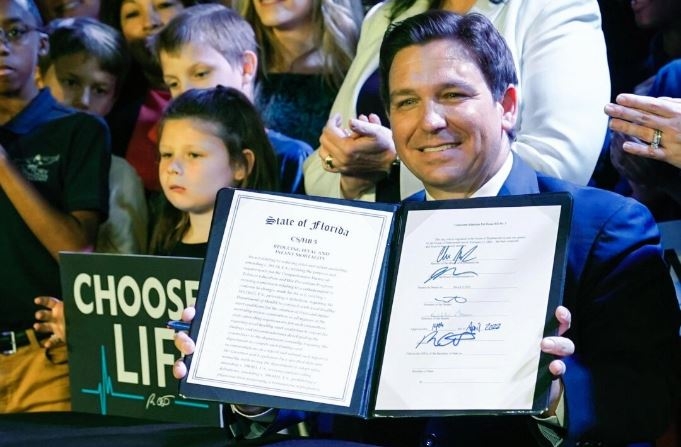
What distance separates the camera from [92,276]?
2.34 meters

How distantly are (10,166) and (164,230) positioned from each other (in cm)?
39

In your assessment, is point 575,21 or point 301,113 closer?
point 575,21

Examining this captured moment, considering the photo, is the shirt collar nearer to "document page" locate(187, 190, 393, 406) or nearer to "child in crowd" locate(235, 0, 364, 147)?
"document page" locate(187, 190, 393, 406)

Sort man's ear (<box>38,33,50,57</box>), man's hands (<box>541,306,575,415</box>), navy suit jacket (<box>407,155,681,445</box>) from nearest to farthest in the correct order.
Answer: man's hands (<box>541,306,575,415</box>) → navy suit jacket (<box>407,155,681,445</box>) → man's ear (<box>38,33,50,57</box>)

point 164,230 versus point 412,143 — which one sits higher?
point 412,143

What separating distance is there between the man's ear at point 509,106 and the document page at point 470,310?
1.02ft

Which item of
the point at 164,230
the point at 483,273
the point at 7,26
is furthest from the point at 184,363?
the point at 7,26

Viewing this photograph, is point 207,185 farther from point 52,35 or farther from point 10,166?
point 52,35

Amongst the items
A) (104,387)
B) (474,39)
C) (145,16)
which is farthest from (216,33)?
(474,39)

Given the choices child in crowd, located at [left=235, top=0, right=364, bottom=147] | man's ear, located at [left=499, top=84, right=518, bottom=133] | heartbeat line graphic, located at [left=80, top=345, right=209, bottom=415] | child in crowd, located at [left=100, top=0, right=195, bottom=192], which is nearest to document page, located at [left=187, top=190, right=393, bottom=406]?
man's ear, located at [left=499, top=84, right=518, bottom=133]

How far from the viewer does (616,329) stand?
5.59ft

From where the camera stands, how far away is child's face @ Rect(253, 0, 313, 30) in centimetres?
277

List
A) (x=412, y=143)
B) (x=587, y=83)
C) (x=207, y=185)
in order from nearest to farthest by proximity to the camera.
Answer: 1. (x=412, y=143)
2. (x=587, y=83)
3. (x=207, y=185)

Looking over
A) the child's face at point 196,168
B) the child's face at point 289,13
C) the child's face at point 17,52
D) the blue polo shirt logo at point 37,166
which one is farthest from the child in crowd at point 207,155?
the child's face at point 17,52
